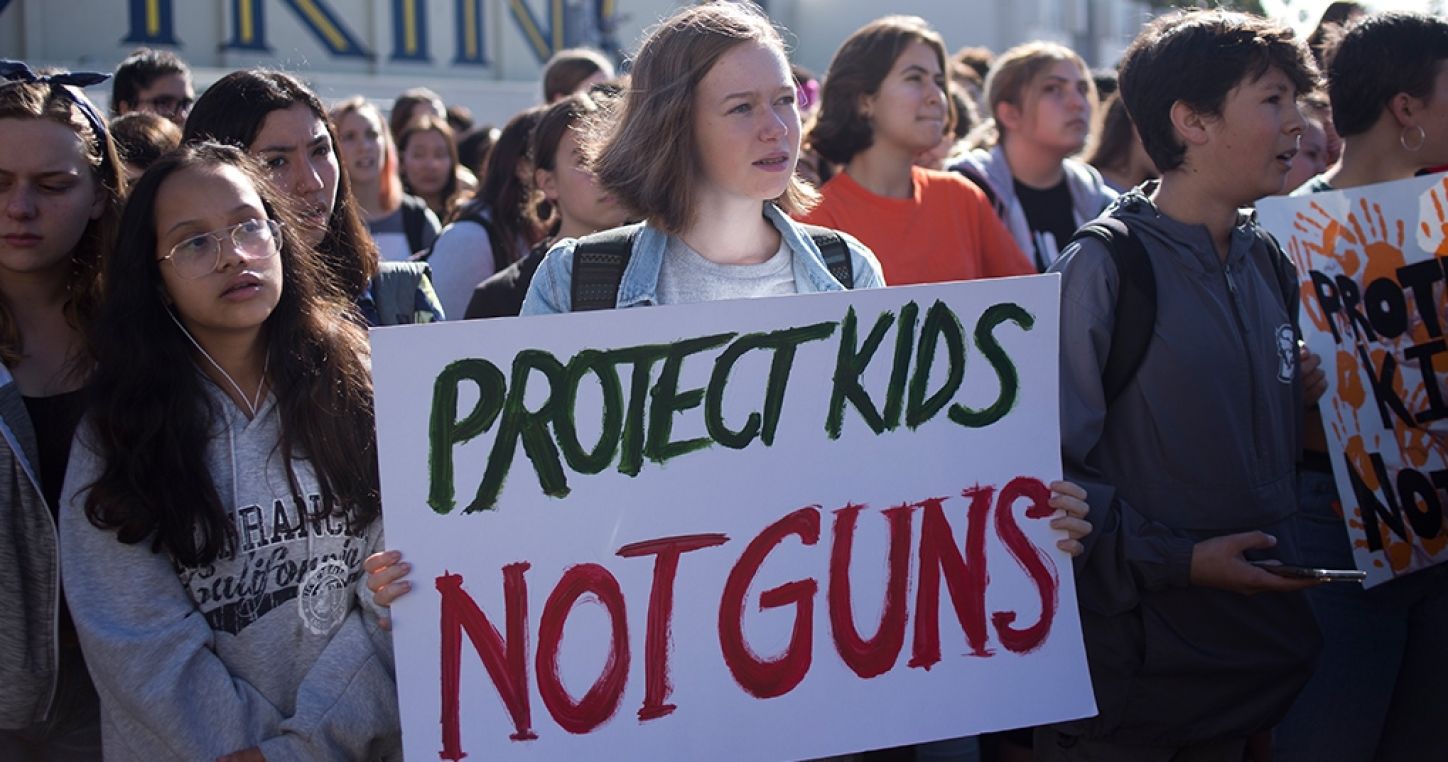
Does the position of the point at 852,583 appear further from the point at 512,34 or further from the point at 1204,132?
the point at 512,34

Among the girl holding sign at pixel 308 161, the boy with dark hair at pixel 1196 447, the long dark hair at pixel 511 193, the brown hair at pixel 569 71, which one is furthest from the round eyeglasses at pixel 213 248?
the brown hair at pixel 569 71

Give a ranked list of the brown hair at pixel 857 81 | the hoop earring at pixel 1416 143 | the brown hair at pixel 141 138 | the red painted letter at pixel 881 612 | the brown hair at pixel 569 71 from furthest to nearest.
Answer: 1. the brown hair at pixel 569 71
2. the brown hair at pixel 857 81
3. the brown hair at pixel 141 138
4. the hoop earring at pixel 1416 143
5. the red painted letter at pixel 881 612

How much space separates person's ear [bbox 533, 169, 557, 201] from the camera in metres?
3.99

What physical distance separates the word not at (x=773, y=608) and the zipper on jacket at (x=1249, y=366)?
51 centimetres

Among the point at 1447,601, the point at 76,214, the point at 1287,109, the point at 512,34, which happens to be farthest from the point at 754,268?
the point at 512,34

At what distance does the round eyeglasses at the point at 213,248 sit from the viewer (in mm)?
2234

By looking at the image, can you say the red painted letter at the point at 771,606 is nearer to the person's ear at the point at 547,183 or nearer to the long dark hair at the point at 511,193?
the person's ear at the point at 547,183

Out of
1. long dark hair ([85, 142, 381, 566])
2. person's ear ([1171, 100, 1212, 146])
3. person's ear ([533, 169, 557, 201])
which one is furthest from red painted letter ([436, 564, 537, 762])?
person's ear ([533, 169, 557, 201])

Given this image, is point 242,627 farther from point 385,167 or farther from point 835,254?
point 385,167

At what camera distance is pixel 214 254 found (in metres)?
2.24

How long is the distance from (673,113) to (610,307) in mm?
381

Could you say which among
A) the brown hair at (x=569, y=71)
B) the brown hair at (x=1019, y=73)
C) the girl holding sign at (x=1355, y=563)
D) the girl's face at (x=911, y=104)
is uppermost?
the brown hair at (x=569, y=71)

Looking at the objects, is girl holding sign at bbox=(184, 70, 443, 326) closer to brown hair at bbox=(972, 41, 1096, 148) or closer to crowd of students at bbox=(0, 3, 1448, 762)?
crowd of students at bbox=(0, 3, 1448, 762)

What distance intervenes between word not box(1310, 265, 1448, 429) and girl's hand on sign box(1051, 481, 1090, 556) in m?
0.97
